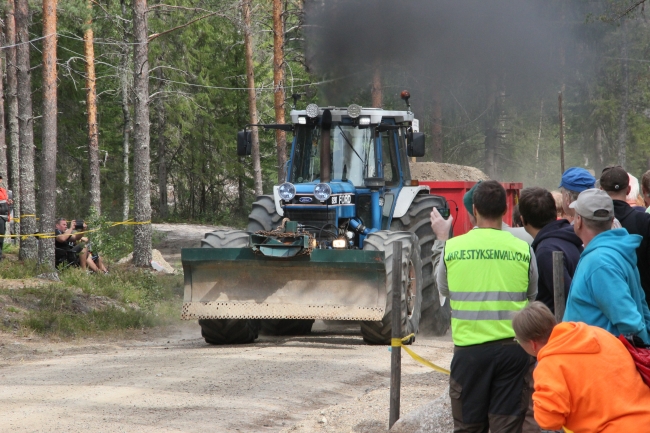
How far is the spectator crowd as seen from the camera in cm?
353

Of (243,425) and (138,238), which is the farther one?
(138,238)

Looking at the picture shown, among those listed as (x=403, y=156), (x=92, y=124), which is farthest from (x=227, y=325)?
(x=92, y=124)

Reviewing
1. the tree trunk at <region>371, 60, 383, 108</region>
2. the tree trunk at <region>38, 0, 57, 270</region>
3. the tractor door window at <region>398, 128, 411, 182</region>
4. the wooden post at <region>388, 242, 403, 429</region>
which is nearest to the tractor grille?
the tractor door window at <region>398, 128, 411, 182</region>

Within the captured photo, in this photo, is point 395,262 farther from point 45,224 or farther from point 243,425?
point 45,224

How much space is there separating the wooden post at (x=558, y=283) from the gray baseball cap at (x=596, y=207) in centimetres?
52

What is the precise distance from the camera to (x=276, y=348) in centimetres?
1035

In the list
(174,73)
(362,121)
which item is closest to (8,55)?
(174,73)

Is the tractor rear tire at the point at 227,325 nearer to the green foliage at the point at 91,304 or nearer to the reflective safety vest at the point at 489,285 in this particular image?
the green foliage at the point at 91,304

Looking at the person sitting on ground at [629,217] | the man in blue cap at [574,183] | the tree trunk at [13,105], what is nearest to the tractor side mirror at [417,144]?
the person sitting on ground at [629,217]

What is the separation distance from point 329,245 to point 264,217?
3.28ft

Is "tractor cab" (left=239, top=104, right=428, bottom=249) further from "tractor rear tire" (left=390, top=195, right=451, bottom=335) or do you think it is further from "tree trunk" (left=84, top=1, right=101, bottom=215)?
"tree trunk" (left=84, top=1, right=101, bottom=215)

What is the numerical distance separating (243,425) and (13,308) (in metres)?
7.49

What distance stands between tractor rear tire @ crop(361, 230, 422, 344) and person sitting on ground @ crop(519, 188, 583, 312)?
4.87 meters

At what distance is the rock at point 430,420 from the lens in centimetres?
604
